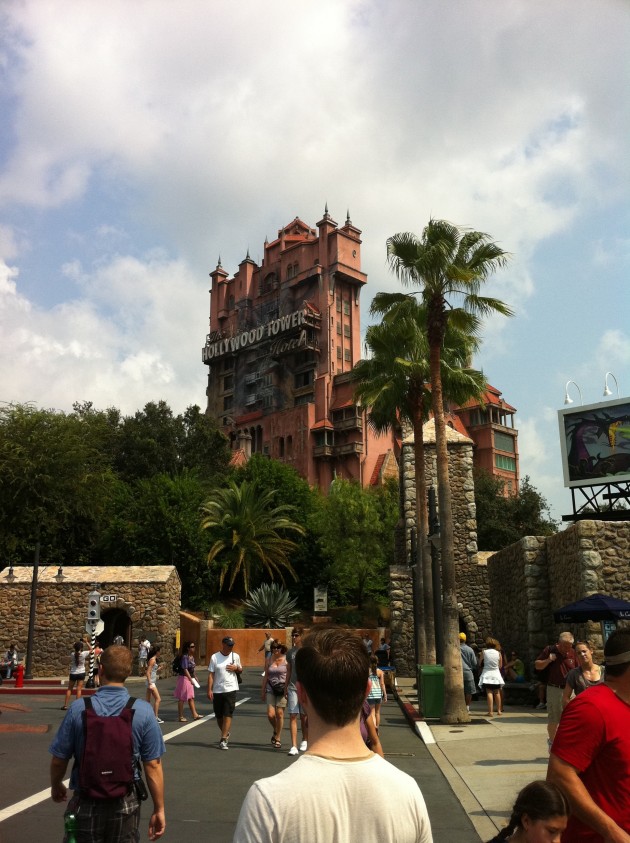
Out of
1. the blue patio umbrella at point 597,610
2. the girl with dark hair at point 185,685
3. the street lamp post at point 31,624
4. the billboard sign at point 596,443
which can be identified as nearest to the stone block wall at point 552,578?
the blue patio umbrella at point 597,610

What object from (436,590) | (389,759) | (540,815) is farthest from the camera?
(436,590)

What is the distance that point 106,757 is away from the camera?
14.4 ft

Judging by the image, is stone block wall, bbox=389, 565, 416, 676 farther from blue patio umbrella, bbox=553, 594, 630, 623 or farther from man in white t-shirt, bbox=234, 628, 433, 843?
man in white t-shirt, bbox=234, 628, 433, 843

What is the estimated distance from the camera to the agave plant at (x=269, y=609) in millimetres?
40219

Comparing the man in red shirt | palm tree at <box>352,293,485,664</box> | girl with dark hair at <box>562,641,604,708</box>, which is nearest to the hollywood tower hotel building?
palm tree at <box>352,293,485,664</box>

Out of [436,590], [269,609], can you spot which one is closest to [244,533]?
[269,609]

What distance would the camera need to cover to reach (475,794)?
27.6 ft

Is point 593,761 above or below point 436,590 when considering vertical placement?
below

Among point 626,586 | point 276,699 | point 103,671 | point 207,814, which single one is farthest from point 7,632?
point 103,671

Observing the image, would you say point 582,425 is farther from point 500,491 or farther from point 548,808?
point 548,808

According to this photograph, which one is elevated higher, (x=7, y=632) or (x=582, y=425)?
(x=582, y=425)

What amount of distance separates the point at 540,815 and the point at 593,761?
44 cm

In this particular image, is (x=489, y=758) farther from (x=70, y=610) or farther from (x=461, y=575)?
(x=70, y=610)

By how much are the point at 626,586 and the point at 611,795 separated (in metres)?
14.2
